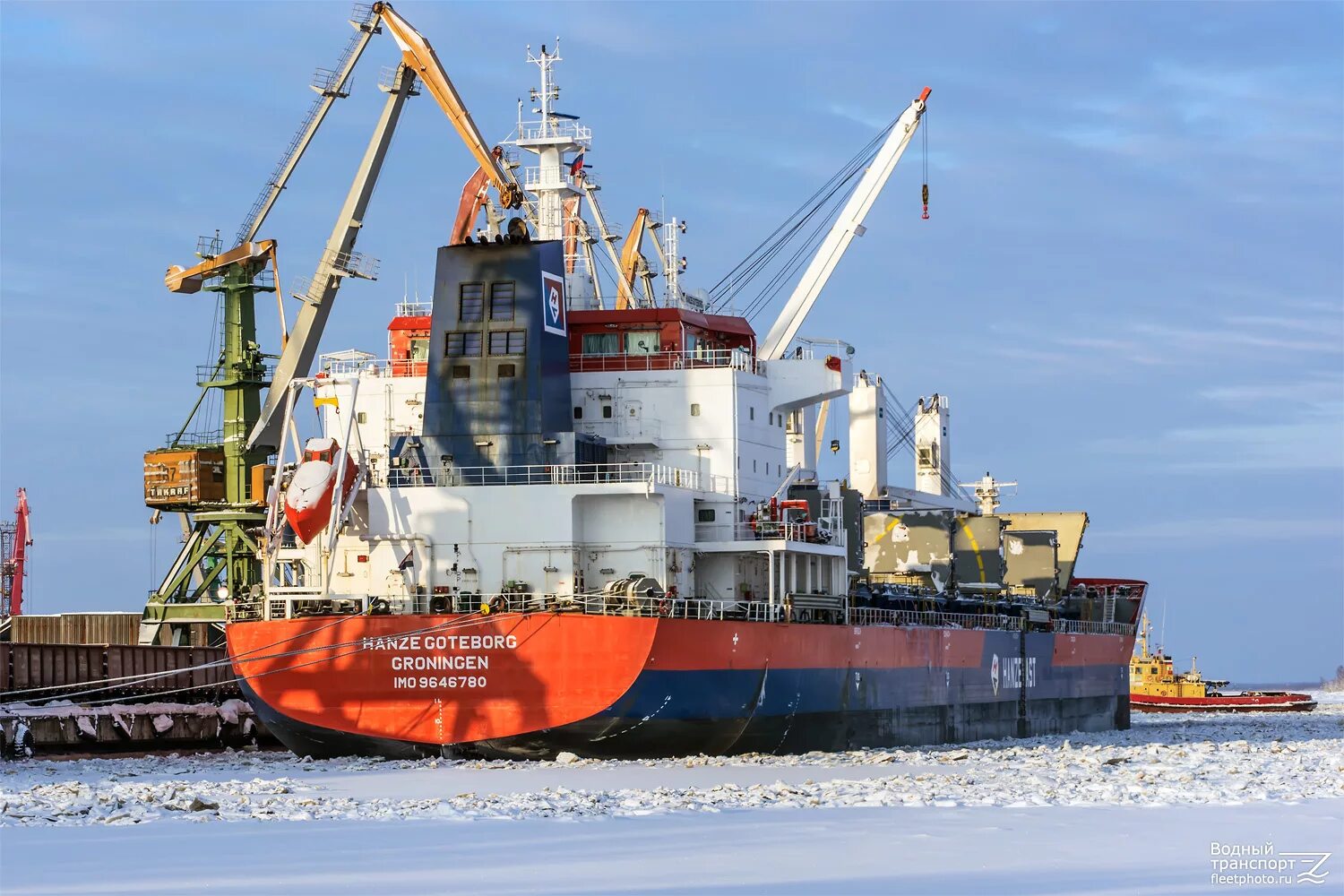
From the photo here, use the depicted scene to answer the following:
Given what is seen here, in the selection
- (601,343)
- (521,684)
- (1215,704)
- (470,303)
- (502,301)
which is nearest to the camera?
(521,684)

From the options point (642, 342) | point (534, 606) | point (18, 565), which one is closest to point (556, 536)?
point (534, 606)

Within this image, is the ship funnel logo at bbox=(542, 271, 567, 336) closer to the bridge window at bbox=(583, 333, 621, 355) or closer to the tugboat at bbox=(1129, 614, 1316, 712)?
the bridge window at bbox=(583, 333, 621, 355)

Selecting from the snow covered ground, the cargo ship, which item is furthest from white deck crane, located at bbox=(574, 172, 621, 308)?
the snow covered ground

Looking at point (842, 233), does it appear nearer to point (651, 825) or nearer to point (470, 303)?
point (470, 303)

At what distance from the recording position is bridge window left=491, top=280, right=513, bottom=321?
30203 mm

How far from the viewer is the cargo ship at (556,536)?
2681cm

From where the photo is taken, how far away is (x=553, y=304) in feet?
100

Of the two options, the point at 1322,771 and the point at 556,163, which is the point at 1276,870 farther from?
the point at 556,163

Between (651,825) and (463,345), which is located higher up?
(463,345)

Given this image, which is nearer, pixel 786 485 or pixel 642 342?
pixel 642 342

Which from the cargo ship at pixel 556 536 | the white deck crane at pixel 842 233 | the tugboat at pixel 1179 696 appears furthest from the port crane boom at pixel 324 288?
the tugboat at pixel 1179 696

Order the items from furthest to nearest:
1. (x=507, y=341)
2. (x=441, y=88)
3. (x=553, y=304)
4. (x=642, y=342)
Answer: (x=441, y=88) → (x=642, y=342) → (x=553, y=304) → (x=507, y=341)

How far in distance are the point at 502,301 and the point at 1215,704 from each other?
42796 mm

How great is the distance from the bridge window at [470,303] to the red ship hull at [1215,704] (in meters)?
42.5
